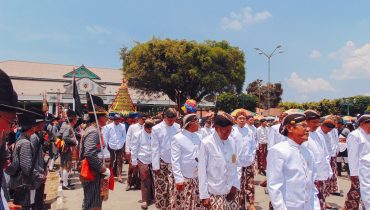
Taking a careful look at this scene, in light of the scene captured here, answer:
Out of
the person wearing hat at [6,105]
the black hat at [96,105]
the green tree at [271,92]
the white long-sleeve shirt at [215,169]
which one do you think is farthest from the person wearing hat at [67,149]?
the green tree at [271,92]

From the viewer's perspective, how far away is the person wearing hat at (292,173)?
11.4 feet

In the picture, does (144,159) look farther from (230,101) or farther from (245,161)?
(230,101)

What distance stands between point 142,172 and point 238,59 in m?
31.4


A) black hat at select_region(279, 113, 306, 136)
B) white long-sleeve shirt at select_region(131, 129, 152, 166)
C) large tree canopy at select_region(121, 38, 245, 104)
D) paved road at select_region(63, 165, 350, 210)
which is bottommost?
paved road at select_region(63, 165, 350, 210)

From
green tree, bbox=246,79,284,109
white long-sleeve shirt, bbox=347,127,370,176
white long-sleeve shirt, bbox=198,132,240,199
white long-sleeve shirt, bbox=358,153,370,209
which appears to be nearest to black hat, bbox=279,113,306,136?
white long-sleeve shirt, bbox=198,132,240,199

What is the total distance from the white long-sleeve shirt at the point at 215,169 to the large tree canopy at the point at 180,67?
2822 cm

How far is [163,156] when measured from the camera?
22.0ft

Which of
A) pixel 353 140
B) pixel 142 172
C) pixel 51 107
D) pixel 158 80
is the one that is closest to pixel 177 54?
pixel 158 80

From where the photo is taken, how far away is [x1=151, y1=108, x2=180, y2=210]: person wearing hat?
263 inches

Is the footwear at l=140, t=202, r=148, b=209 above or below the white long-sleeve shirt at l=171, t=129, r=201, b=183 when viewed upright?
below

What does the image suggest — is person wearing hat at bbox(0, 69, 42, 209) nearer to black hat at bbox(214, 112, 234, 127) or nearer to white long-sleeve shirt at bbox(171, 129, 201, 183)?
black hat at bbox(214, 112, 234, 127)

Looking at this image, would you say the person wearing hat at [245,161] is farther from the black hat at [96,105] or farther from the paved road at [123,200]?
the black hat at [96,105]

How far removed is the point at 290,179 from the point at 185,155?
91.9 inches

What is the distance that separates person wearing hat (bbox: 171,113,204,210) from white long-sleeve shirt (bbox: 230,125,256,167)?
5.23 feet
